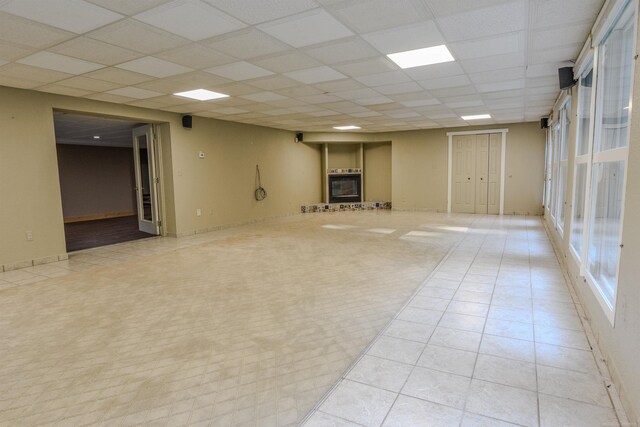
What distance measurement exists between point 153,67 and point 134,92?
1.38 meters

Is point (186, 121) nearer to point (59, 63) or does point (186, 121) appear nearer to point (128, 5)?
point (59, 63)

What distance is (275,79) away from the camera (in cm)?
461

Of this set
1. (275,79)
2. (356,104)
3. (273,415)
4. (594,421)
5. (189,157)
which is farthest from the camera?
(189,157)

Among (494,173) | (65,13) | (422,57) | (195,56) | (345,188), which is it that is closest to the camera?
(65,13)

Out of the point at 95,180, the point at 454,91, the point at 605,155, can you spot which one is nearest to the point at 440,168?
the point at 454,91

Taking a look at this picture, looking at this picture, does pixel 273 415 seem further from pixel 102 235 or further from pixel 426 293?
pixel 102 235

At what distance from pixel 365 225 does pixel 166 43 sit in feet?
19.0

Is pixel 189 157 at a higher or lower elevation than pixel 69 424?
higher

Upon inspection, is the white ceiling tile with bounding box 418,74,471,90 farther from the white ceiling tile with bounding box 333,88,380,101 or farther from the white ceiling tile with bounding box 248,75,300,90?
the white ceiling tile with bounding box 248,75,300,90

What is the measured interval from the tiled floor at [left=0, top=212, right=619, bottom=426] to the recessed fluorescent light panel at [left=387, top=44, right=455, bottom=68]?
2416mm

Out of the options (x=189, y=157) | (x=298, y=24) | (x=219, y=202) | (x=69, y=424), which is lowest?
(x=69, y=424)

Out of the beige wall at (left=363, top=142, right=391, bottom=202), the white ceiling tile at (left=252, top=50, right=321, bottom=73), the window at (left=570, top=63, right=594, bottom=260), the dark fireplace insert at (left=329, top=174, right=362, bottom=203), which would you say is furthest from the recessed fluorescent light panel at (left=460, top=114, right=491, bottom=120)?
the white ceiling tile at (left=252, top=50, right=321, bottom=73)

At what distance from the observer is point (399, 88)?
5273 mm

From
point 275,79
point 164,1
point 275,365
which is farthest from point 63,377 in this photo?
point 275,79
